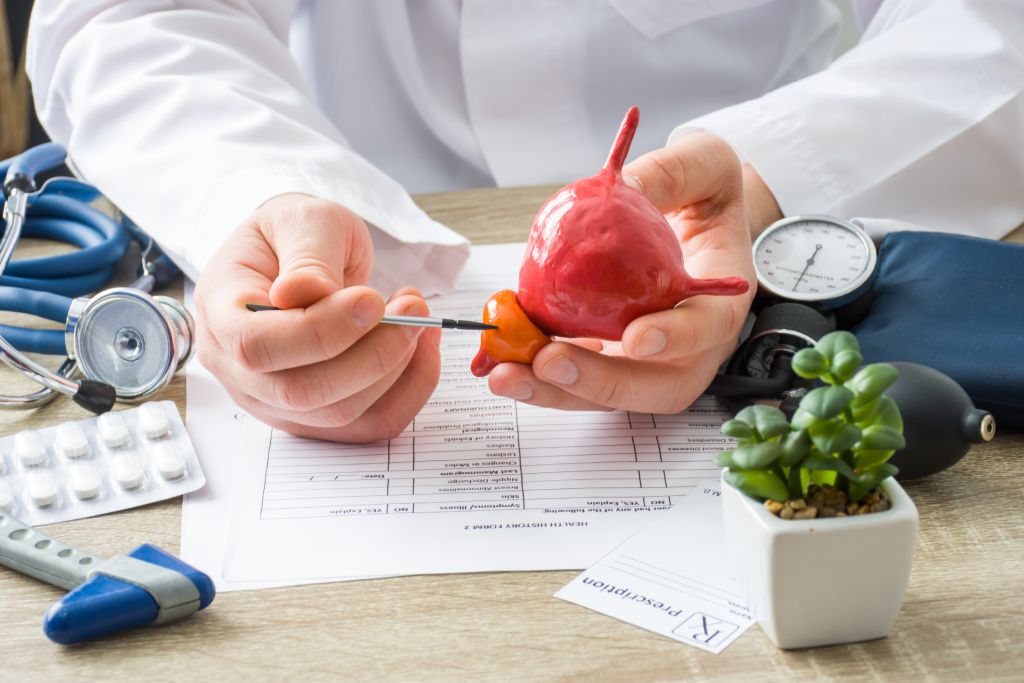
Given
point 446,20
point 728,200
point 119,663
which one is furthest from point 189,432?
point 446,20

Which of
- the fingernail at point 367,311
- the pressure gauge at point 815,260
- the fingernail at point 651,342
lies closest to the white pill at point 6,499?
the fingernail at point 367,311

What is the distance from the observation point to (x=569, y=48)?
3.45 feet

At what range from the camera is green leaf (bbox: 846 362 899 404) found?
0.41 meters

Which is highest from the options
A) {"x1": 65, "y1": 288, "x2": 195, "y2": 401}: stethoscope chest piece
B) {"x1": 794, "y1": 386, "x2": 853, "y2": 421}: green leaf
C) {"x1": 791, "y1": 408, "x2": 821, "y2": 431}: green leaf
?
{"x1": 794, "y1": 386, "x2": 853, "y2": 421}: green leaf

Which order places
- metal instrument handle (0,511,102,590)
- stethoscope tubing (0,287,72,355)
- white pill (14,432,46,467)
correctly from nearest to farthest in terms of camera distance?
metal instrument handle (0,511,102,590) → white pill (14,432,46,467) → stethoscope tubing (0,287,72,355)

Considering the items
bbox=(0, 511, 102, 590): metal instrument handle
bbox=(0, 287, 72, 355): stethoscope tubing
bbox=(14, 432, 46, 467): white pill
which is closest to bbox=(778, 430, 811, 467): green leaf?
bbox=(0, 511, 102, 590): metal instrument handle

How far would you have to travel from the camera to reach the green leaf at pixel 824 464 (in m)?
0.40

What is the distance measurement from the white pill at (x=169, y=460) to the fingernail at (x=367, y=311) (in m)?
0.15

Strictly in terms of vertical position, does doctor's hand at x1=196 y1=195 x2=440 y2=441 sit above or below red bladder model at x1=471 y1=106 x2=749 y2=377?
below

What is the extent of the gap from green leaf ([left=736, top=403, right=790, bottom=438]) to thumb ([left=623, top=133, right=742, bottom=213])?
228 millimetres

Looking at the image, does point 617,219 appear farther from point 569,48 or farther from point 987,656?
point 569,48

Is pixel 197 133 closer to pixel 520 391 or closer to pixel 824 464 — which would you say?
pixel 520 391

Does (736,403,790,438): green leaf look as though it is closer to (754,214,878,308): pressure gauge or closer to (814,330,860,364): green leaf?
(814,330,860,364): green leaf

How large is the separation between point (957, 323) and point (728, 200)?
0.17 m
